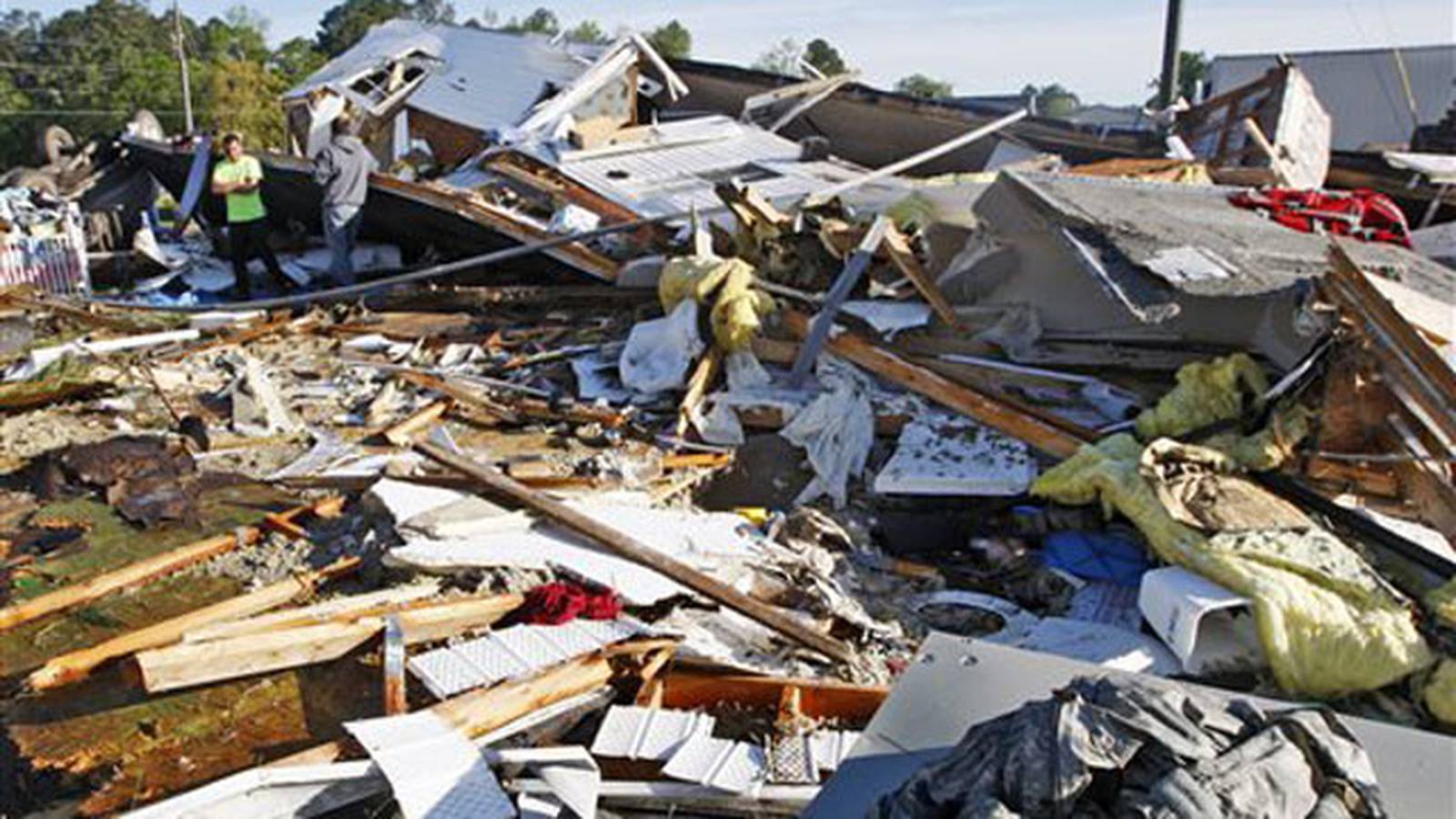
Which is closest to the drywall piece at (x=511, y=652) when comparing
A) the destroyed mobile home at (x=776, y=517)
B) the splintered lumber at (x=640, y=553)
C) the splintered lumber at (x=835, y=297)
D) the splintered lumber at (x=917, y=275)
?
the destroyed mobile home at (x=776, y=517)

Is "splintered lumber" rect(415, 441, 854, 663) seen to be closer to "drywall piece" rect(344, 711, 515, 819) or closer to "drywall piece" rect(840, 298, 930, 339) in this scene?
"drywall piece" rect(344, 711, 515, 819)

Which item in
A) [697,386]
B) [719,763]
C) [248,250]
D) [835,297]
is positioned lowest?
[719,763]

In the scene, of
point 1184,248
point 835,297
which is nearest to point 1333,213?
point 1184,248

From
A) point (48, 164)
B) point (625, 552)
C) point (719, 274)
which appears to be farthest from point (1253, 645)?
point (48, 164)

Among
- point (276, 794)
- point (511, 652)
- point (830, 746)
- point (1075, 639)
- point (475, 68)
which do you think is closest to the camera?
point (276, 794)

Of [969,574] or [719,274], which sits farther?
[719,274]

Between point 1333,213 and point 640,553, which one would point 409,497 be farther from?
point 1333,213

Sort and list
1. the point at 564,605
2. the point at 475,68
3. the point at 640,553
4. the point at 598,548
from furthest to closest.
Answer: the point at 475,68 → the point at 598,548 → the point at 640,553 → the point at 564,605

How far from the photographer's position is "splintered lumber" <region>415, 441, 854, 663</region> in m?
4.06

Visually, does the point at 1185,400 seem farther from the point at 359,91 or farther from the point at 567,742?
the point at 359,91

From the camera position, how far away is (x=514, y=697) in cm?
341

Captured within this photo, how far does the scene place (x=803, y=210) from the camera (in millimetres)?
8047

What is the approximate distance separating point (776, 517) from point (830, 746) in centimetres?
216

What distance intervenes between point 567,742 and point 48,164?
13.3 m
